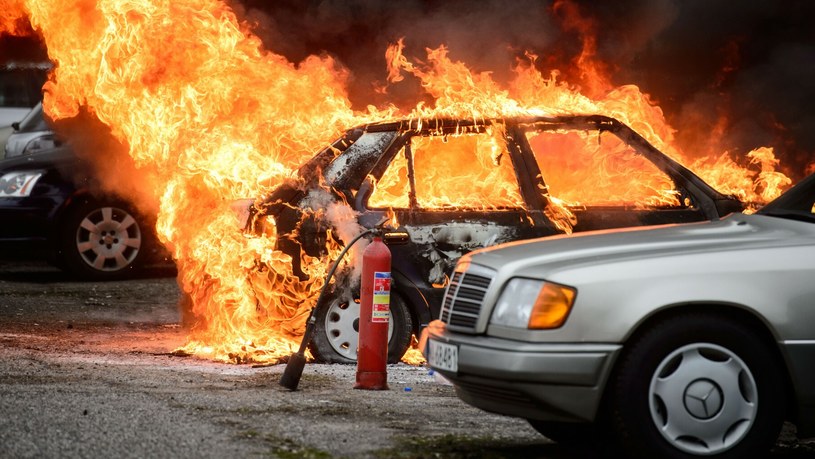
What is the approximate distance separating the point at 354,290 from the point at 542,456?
8.73ft

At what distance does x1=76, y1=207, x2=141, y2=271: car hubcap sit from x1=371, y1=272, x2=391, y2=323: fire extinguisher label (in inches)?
262

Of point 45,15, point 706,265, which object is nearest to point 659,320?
point 706,265

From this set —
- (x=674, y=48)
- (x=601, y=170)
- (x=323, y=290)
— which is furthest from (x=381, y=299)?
(x=674, y=48)

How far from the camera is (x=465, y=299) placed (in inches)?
235

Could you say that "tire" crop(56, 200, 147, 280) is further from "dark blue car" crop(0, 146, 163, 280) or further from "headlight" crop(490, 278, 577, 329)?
"headlight" crop(490, 278, 577, 329)

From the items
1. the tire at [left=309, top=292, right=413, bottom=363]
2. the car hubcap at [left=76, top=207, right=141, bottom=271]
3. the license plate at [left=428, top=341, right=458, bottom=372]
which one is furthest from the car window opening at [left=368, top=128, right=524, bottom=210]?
the car hubcap at [left=76, top=207, right=141, bottom=271]

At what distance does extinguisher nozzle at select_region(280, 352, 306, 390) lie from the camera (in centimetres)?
761

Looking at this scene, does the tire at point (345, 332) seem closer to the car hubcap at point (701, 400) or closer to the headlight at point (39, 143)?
the car hubcap at point (701, 400)

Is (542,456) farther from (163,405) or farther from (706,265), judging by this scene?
(163,405)

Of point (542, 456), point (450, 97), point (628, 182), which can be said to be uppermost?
point (450, 97)

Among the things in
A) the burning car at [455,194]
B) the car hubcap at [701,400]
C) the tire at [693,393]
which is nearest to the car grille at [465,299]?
the tire at [693,393]

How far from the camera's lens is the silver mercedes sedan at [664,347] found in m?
5.49

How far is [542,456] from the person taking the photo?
6.13m

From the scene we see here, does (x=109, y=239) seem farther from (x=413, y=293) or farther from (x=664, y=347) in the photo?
(x=664, y=347)
